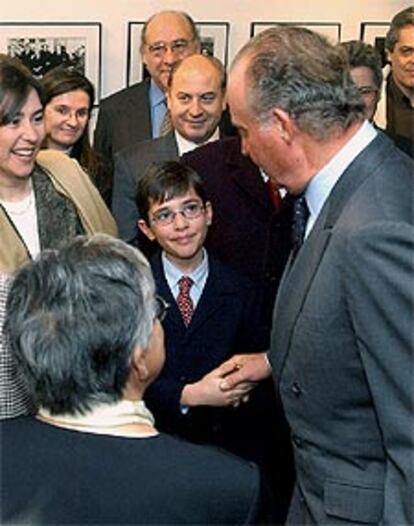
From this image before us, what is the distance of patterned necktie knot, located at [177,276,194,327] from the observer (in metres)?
2.45

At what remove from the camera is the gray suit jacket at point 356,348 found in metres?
1.53

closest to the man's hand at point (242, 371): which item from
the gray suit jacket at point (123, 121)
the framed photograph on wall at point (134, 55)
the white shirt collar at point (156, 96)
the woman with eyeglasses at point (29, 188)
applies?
the woman with eyeglasses at point (29, 188)

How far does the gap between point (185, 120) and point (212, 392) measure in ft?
3.95

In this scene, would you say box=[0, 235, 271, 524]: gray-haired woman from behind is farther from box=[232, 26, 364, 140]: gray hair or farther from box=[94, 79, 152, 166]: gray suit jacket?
box=[94, 79, 152, 166]: gray suit jacket

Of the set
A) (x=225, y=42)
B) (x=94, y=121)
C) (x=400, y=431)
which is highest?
(x=225, y=42)

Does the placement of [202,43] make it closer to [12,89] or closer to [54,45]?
[54,45]

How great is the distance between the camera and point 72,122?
11.2 feet

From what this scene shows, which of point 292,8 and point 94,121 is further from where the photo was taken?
point 292,8

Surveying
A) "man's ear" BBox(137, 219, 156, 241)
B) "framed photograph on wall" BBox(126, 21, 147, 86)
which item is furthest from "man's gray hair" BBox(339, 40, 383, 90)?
"framed photograph on wall" BBox(126, 21, 147, 86)

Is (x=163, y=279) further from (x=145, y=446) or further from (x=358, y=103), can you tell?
(x=145, y=446)

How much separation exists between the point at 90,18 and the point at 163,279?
2.24 m

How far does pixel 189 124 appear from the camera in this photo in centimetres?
315

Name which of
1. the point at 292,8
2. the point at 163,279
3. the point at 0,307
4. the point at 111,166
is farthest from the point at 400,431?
the point at 292,8

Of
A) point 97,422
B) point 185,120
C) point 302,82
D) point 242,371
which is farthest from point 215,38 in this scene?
point 97,422
